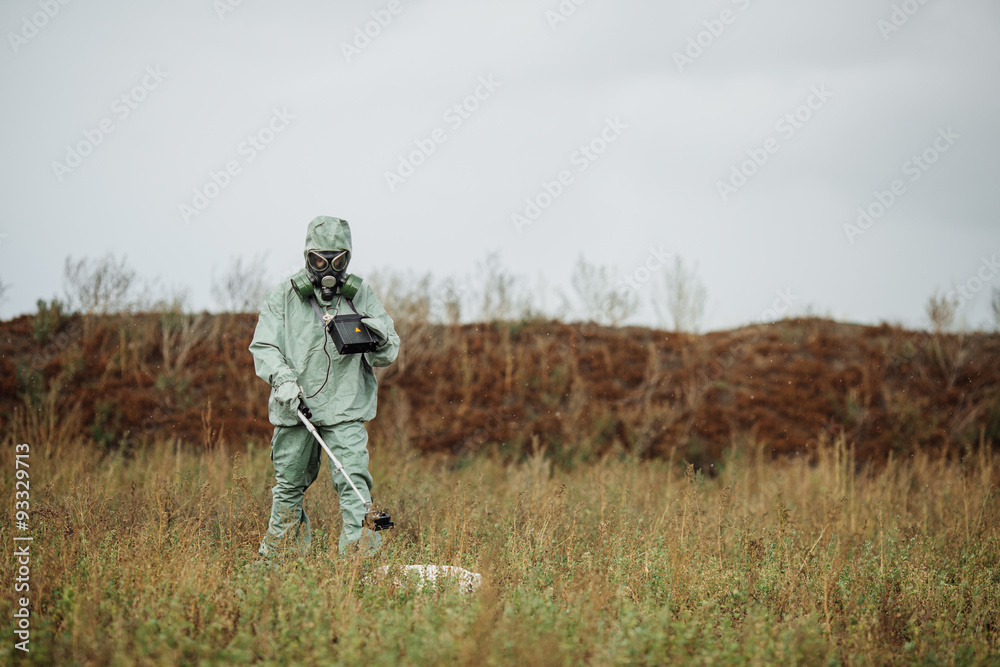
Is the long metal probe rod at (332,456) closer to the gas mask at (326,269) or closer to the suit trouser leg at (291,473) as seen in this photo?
the suit trouser leg at (291,473)

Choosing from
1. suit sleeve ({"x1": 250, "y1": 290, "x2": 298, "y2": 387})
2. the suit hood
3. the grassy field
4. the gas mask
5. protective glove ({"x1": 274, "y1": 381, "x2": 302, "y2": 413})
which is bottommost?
the grassy field

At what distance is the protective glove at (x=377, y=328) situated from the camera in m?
4.82

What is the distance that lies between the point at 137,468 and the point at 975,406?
1274cm

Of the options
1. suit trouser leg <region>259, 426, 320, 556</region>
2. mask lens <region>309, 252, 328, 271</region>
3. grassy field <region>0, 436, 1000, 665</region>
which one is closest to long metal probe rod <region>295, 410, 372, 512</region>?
suit trouser leg <region>259, 426, 320, 556</region>

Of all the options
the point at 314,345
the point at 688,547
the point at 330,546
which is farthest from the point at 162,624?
the point at 688,547

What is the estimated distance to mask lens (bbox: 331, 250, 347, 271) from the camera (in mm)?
4867

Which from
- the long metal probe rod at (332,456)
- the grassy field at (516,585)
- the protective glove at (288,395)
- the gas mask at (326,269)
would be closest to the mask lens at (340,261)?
the gas mask at (326,269)

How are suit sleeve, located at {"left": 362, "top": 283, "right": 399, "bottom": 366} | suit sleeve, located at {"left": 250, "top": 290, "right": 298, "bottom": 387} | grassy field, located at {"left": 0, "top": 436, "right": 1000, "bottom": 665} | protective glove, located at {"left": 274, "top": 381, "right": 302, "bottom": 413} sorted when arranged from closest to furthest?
grassy field, located at {"left": 0, "top": 436, "right": 1000, "bottom": 665}, protective glove, located at {"left": 274, "top": 381, "right": 302, "bottom": 413}, suit sleeve, located at {"left": 250, "top": 290, "right": 298, "bottom": 387}, suit sleeve, located at {"left": 362, "top": 283, "right": 399, "bottom": 366}

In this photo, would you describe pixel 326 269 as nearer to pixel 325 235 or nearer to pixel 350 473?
pixel 325 235

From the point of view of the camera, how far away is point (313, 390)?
4844 millimetres

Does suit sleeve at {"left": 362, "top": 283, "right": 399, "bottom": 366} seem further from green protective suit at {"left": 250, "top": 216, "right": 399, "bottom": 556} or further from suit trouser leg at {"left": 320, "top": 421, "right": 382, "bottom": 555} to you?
suit trouser leg at {"left": 320, "top": 421, "right": 382, "bottom": 555}

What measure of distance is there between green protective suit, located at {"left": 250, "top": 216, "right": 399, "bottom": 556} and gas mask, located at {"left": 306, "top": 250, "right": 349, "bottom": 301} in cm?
5

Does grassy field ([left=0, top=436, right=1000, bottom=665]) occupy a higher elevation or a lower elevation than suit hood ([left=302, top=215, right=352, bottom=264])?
lower

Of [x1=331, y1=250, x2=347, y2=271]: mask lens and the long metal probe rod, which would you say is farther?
[x1=331, y1=250, x2=347, y2=271]: mask lens
